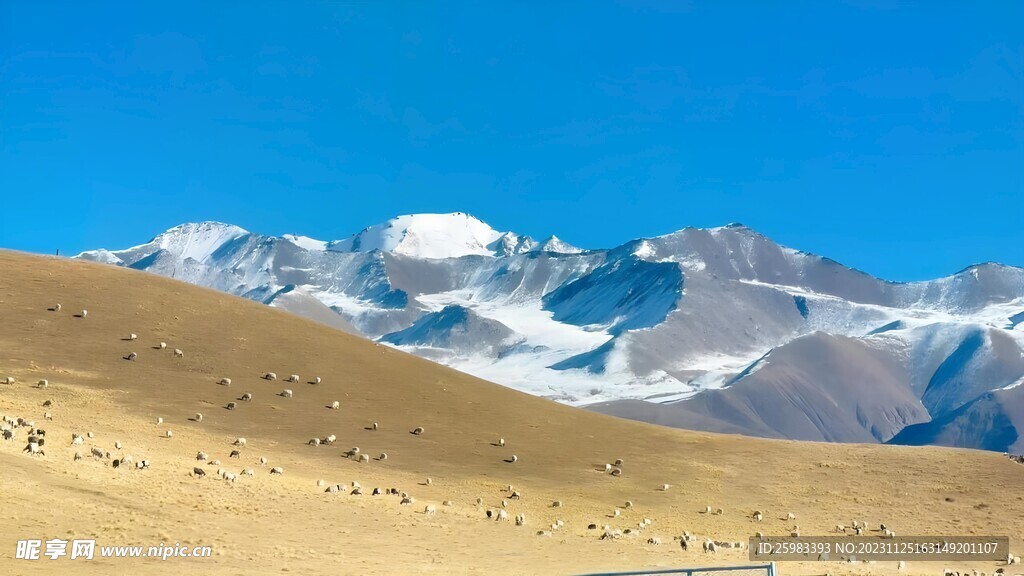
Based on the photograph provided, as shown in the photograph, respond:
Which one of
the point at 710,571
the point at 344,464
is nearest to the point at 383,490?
the point at 344,464

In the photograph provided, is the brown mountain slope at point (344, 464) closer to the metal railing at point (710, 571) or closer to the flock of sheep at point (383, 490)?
the flock of sheep at point (383, 490)

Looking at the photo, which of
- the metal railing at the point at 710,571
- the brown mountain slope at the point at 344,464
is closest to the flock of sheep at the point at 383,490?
the brown mountain slope at the point at 344,464

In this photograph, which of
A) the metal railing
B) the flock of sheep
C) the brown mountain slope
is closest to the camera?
the metal railing

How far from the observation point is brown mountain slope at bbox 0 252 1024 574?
49656 millimetres

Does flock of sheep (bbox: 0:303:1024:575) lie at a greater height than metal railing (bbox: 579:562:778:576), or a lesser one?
greater

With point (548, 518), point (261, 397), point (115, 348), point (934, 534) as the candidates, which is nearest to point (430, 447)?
point (261, 397)

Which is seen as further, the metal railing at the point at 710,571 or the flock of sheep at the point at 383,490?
the flock of sheep at the point at 383,490

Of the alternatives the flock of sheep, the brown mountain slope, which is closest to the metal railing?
the brown mountain slope

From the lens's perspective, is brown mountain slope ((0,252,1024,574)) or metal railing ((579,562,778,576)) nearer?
metal railing ((579,562,778,576))

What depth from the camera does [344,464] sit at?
2953 inches

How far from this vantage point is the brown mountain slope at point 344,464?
163ft

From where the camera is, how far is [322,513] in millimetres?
57188

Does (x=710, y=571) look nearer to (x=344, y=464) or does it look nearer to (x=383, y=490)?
(x=383, y=490)

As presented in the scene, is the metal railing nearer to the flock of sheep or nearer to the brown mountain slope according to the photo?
the brown mountain slope
